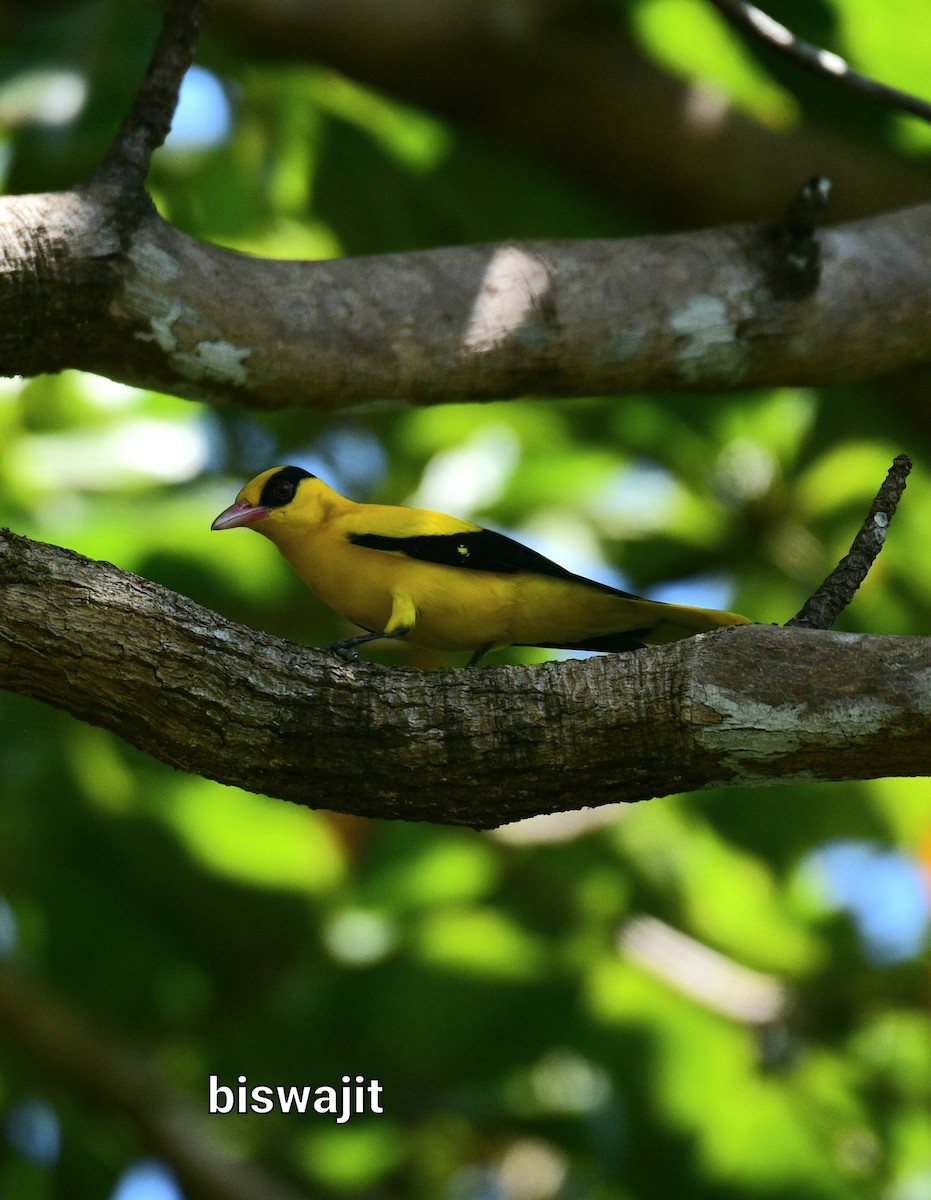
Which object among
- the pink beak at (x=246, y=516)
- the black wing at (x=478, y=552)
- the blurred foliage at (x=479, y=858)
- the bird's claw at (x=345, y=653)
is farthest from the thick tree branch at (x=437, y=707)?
the blurred foliage at (x=479, y=858)

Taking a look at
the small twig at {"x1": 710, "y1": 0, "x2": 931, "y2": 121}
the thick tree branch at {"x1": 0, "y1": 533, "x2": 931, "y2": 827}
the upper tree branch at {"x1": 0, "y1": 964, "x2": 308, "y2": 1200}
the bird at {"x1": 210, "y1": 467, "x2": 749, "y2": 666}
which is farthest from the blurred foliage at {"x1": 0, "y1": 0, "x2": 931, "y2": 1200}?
the thick tree branch at {"x1": 0, "y1": 533, "x2": 931, "y2": 827}

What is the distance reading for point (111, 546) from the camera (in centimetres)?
659

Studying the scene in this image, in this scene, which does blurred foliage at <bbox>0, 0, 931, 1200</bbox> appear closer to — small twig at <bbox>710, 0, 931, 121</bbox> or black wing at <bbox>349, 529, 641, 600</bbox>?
small twig at <bbox>710, 0, 931, 121</bbox>

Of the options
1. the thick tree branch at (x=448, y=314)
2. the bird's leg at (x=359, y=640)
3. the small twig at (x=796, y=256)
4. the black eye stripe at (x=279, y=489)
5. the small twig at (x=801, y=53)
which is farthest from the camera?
the small twig at (x=801, y=53)

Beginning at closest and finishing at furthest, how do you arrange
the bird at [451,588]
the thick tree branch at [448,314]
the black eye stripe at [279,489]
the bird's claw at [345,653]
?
the bird's claw at [345,653], the thick tree branch at [448,314], the bird at [451,588], the black eye stripe at [279,489]

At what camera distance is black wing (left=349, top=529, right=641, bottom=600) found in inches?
169

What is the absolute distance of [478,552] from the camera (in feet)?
14.3

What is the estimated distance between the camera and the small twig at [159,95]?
4301 mm

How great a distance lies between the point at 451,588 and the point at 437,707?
101 cm

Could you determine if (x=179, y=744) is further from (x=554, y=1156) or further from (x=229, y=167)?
(x=554, y=1156)

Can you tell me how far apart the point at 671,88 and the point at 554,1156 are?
21.6ft

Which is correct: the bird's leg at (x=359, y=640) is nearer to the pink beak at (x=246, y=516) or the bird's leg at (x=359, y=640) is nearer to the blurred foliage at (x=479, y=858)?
the pink beak at (x=246, y=516)

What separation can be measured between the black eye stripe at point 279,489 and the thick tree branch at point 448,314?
1.62 ft

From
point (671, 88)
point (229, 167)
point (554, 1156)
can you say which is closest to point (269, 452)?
point (229, 167)
